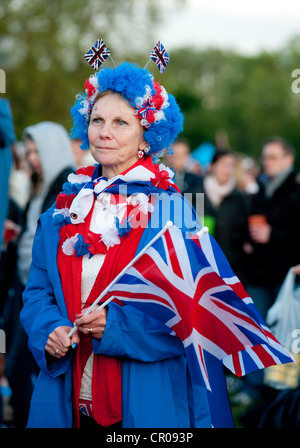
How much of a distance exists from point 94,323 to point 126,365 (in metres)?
0.23

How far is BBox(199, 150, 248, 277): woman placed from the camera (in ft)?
23.0

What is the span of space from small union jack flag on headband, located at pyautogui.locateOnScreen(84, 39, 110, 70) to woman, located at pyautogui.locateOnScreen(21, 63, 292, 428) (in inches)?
4.0

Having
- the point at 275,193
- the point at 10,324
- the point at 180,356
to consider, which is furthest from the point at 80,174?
the point at 275,193

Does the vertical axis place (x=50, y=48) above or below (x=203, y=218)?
above

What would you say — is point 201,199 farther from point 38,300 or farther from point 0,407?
point 38,300

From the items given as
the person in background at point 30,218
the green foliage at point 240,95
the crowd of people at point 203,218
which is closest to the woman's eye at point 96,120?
the crowd of people at point 203,218

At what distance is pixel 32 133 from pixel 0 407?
6.85ft

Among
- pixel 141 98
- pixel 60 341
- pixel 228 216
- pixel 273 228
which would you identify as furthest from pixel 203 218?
pixel 60 341

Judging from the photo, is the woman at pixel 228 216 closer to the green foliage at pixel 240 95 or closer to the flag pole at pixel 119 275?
the flag pole at pixel 119 275

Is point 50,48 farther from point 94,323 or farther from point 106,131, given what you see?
point 94,323

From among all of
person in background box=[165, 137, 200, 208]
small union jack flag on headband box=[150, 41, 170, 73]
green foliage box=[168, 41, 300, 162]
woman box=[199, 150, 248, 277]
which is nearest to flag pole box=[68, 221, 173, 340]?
small union jack flag on headband box=[150, 41, 170, 73]

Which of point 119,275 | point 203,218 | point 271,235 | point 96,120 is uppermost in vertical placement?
point 203,218

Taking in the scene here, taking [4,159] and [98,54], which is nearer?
[98,54]

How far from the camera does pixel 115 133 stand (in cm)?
281
